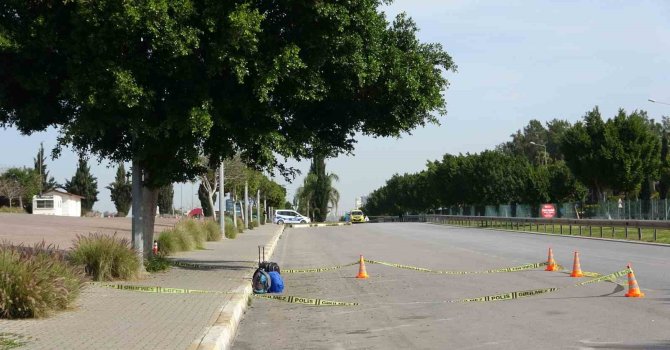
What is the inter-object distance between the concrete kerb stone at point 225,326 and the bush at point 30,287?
87.2 inches

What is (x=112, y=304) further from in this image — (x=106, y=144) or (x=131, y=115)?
(x=106, y=144)

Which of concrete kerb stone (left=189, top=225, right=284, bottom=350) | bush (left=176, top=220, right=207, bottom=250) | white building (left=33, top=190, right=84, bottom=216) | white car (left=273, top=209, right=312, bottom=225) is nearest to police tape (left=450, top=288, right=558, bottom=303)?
concrete kerb stone (left=189, top=225, right=284, bottom=350)

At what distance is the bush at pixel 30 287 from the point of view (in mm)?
10023

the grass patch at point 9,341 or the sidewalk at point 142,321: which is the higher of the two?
the grass patch at point 9,341

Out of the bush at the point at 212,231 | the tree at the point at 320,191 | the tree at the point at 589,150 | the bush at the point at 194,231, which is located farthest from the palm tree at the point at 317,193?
the bush at the point at 194,231

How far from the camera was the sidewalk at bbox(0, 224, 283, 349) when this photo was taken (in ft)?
27.7

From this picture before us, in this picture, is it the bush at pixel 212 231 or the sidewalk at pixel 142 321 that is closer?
the sidewalk at pixel 142 321

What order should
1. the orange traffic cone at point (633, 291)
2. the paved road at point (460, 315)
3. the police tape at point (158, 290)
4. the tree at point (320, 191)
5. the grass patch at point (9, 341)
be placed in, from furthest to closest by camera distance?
the tree at point (320, 191), the police tape at point (158, 290), the orange traffic cone at point (633, 291), the paved road at point (460, 315), the grass patch at point (9, 341)

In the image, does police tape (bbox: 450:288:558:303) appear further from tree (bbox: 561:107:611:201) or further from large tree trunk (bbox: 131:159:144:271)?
tree (bbox: 561:107:611:201)

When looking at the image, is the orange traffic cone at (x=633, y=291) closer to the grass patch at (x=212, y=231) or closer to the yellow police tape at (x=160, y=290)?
the yellow police tape at (x=160, y=290)

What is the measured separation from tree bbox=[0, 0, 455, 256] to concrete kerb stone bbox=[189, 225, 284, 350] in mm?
3343

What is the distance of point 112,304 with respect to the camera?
11812mm

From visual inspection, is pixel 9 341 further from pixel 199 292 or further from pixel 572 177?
pixel 572 177

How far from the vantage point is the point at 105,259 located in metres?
15.1
